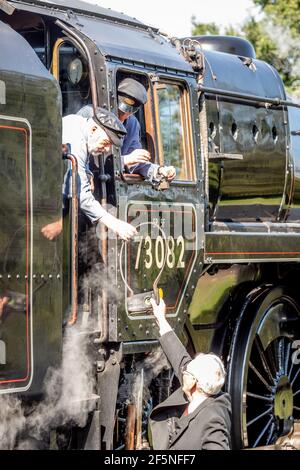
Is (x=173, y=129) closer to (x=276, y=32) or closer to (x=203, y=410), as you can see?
(x=203, y=410)

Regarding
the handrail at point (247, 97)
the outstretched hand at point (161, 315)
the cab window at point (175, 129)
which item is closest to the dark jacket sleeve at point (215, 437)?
the outstretched hand at point (161, 315)

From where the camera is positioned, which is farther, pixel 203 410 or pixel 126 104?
pixel 126 104

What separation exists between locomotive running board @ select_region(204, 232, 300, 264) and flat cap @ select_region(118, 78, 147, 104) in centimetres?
106

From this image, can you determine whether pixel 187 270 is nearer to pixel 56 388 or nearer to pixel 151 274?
pixel 151 274

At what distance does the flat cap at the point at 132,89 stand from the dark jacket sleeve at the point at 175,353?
56.3 inches

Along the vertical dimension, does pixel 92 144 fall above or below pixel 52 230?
above

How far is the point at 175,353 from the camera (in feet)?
16.9

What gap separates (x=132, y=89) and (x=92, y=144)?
458 millimetres

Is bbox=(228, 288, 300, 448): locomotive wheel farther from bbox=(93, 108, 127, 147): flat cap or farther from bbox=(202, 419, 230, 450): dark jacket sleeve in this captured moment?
bbox=(202, 419, 230, 450): dark jacket sleeve

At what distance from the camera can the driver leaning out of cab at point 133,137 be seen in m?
5.71

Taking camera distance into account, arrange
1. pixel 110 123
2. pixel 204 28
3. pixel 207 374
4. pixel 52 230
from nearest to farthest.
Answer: pixel 207 374, pixel 52 230, pixel 110 123, pixel 204 28

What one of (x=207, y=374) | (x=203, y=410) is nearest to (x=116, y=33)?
(x=207, y=374)

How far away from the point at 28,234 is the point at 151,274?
1132mm

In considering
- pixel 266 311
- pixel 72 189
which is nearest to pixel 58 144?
pixel 72 189
